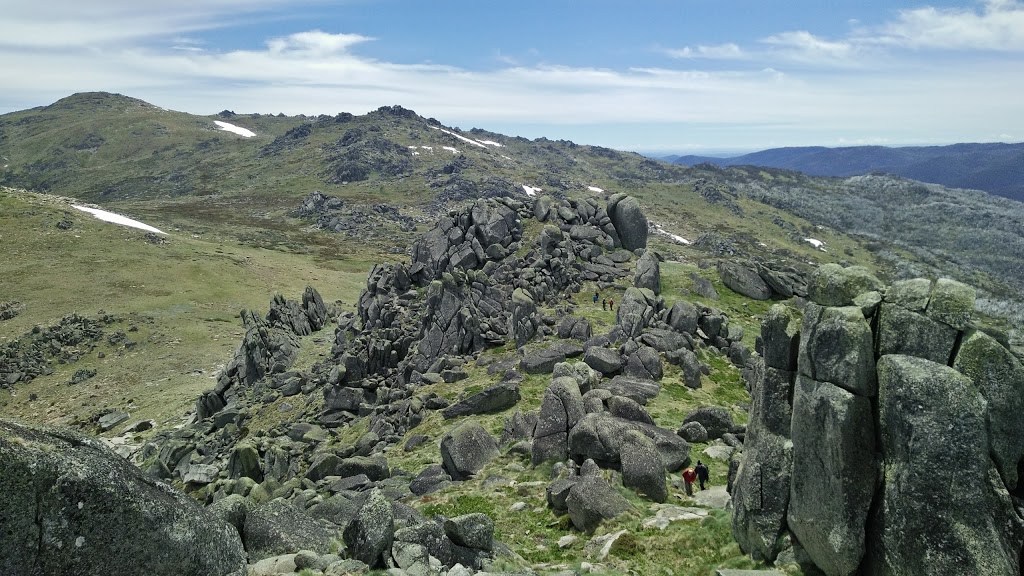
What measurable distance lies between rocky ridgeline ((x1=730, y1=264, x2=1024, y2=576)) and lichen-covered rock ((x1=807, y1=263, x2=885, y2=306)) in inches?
1.8

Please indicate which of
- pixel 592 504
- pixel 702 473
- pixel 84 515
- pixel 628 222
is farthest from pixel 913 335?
pixel 628 222

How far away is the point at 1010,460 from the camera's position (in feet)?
50.9

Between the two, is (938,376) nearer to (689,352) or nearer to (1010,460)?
(1010,460)

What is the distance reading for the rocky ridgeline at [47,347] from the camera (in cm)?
7056

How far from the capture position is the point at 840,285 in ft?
61.9

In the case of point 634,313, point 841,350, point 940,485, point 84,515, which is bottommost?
point 634,313

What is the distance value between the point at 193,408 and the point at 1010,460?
216ft

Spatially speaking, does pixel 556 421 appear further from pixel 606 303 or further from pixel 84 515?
pixel 606 303

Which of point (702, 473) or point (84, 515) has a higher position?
point (84, 515)

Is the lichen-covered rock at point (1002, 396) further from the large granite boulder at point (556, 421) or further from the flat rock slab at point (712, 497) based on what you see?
the large granite boulder at point (556, 421)

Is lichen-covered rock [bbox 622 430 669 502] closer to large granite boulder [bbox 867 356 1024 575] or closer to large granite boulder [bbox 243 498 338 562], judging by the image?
large granite boulder [bbox 867 356 1024 575]

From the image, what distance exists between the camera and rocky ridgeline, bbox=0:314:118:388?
232 feet

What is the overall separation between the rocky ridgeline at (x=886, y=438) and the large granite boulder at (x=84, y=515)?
59.8 ft

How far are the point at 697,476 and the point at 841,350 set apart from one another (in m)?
14.2
